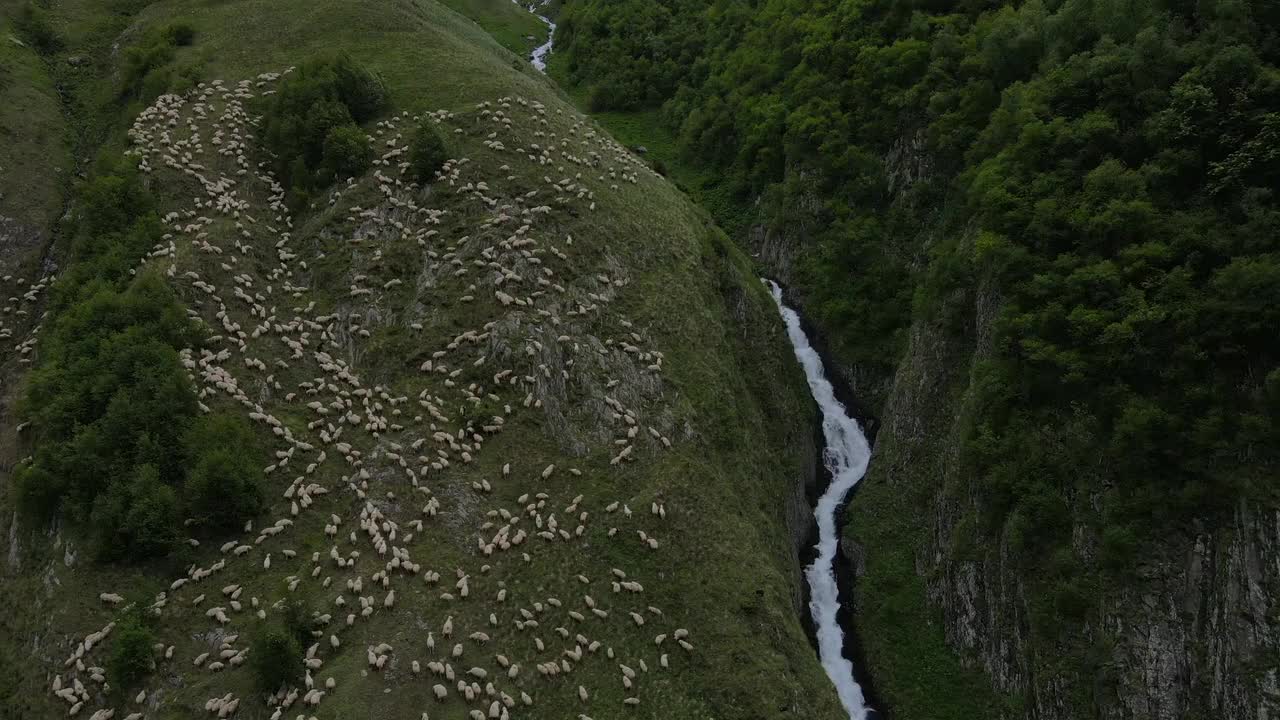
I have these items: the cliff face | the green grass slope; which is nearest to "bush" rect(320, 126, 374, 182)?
the green grass slope

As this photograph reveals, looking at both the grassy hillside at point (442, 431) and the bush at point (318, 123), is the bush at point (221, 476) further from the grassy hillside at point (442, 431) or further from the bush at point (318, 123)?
the bush at point (318, 123)

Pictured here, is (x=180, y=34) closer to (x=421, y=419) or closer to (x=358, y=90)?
(x=358, y=90)

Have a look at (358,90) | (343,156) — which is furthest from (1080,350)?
(358,90)

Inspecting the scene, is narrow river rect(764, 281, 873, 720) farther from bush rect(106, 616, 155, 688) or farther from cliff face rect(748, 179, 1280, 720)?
bush rect(106, 616, 155, 688)

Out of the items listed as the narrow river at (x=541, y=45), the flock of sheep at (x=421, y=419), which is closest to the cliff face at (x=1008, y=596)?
the flock of sheep at (x=421, y=419)

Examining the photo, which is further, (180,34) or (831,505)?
(180,34)

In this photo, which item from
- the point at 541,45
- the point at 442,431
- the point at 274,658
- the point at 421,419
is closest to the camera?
the point at 274,658

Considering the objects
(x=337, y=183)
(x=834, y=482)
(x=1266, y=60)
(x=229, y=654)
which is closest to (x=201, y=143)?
(x=337, y=183)
